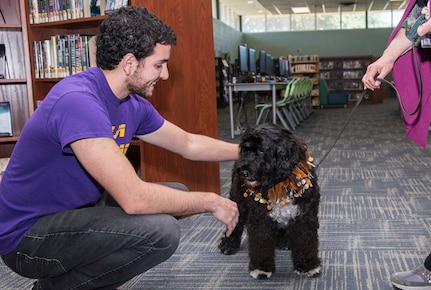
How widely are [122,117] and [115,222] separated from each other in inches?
17.0

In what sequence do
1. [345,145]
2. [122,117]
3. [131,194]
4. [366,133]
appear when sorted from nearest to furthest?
1. [131,194]
2. [122,117]
3. [345,145]
4. [366,133]

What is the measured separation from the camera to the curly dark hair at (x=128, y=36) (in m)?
1.44

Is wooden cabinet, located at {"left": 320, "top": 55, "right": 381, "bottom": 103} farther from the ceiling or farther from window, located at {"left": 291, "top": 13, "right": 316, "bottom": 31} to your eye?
window, located at {"left": 291, "top": 13, "right": 316, "bottom": 31}

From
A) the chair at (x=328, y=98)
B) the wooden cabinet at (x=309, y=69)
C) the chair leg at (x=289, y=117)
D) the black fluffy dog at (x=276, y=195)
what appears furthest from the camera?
the chair at (x=328, y=98)

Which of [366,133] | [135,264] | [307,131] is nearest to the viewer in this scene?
[135,264]

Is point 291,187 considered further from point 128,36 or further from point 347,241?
point 128,36

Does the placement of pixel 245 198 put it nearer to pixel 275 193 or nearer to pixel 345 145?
pixel 275 193

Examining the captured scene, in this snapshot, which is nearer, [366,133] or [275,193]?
[275,193]

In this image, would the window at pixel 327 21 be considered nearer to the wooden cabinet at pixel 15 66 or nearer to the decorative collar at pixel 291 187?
the wooden cabinet at pixel 15 66

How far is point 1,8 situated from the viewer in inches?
134

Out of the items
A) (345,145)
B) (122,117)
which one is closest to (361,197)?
(122,117)

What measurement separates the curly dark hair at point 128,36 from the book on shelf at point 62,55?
65.9 inches

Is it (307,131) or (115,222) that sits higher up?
(115,222)

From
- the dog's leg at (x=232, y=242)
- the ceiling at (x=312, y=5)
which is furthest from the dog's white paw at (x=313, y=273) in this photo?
the ceiling at (x=312, y=5)
